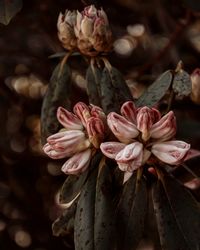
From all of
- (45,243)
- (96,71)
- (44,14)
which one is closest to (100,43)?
(96,71)

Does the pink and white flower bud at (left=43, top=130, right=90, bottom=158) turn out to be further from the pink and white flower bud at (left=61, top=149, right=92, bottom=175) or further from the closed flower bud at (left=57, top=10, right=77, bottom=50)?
the closed flower bud at (left=57, top=10, right=77, bottom=50)

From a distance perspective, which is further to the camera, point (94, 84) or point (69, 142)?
point (94, 84)

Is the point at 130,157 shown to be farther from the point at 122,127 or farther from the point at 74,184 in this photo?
the point at 74,184

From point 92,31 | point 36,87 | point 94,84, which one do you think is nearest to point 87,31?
point 92,31

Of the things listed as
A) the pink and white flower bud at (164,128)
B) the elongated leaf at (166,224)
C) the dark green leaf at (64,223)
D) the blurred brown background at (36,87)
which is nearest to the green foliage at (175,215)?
the elongated leaf at (166,224)

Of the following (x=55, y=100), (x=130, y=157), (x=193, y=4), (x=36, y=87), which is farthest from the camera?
(x=36, y=87)
